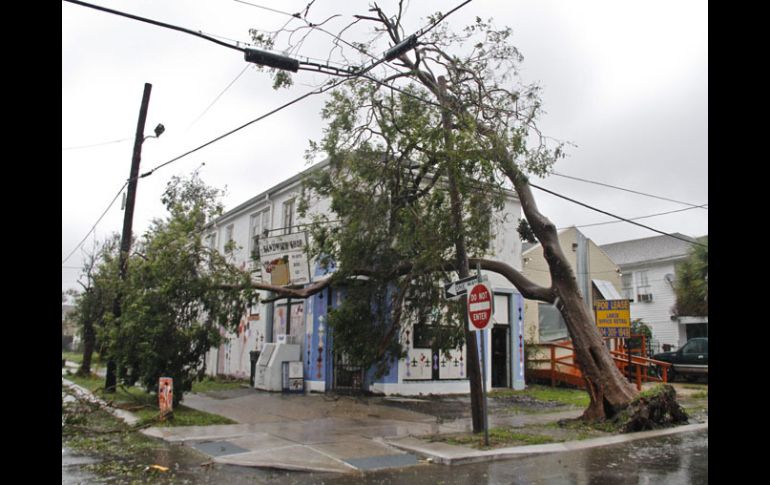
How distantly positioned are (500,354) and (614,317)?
16.7 ft

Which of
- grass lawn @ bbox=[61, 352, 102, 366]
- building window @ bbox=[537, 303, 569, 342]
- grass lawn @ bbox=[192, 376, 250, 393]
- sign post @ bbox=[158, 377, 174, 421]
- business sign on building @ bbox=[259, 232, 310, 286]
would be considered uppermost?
business sign on building @ bbox=[259, 232, 310, 286]

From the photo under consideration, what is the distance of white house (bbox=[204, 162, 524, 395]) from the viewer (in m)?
18.5

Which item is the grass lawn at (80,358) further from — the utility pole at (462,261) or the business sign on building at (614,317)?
the business sign on building at (614,317)

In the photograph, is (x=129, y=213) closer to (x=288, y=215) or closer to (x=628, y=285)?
(x=288, y=215)

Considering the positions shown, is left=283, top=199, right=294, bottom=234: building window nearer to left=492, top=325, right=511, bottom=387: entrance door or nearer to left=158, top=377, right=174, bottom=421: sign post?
left=492, top=325, right=511, bottom=387: entrance door

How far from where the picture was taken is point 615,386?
12.7m

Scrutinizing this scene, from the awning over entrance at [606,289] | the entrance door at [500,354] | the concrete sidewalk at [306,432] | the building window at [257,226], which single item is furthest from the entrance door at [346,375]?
the awning over entrance at [606,289]

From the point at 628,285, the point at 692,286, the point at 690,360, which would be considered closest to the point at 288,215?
the point at 690,360

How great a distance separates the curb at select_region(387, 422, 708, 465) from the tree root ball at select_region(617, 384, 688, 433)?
1.15ft

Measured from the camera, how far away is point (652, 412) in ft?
40.3

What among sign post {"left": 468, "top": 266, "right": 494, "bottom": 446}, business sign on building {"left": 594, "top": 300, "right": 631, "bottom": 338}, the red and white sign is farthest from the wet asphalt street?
business sign on building {"left": 594, "top": 300, "right": 631, "bottom": 338}
